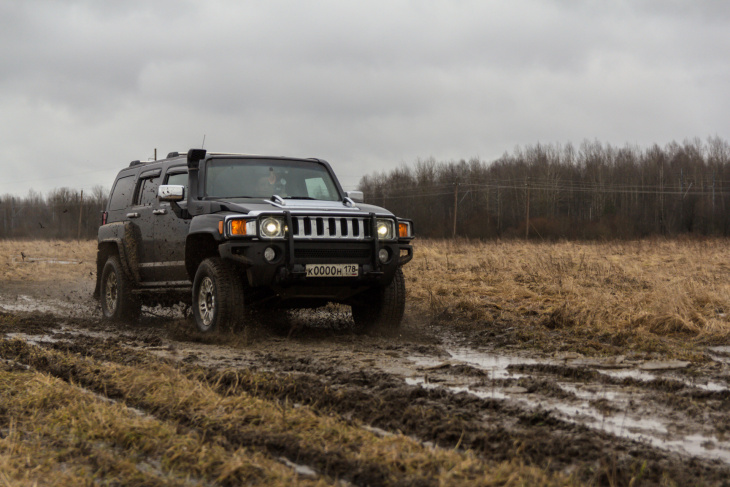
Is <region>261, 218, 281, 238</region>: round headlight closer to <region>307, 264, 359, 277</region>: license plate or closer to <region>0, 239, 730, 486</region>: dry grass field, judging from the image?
<region>307, 264, 359, 277</region>: license plate

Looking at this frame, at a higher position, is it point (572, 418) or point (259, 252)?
point (259, 252)

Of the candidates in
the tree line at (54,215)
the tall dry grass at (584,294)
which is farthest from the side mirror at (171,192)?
the tree line at (54,215)

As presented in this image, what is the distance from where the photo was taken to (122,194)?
1051 centimetres

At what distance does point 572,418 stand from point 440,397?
2.75 feet

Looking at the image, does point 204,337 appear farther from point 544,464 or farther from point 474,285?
point 474,285

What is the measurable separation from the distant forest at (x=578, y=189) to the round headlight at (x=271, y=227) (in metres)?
61.2

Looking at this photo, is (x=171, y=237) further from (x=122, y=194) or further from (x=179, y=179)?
(x=122, y=194)

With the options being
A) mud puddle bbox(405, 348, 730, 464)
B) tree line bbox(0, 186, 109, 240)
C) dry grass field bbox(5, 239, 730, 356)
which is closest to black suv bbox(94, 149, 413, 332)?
mud puddle bbox(405, 348, 730, 464)

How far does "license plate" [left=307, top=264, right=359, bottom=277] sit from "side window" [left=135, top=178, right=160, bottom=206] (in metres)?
2.78

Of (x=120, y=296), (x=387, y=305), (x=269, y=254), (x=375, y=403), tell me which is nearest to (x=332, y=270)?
(x=269, y=254)

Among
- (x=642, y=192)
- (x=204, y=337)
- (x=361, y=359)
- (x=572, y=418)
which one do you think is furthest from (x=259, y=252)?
(x=642, y=192)

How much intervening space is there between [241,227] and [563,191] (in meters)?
73.2

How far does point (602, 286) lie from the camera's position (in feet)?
40.3

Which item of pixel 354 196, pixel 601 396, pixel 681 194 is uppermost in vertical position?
pixel 681 194
